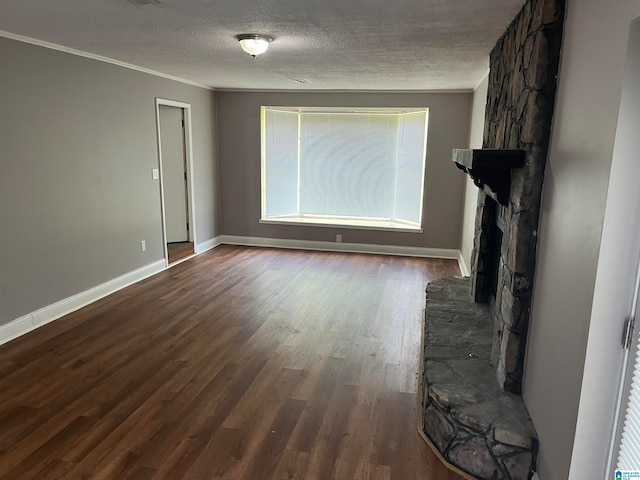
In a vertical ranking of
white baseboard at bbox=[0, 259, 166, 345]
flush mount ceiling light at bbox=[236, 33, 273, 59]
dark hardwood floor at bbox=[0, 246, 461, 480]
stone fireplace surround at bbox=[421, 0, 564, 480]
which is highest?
flush mount ceiling light at bbox=[236, 33, 273, 59]

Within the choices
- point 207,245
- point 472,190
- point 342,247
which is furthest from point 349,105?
point 207,245

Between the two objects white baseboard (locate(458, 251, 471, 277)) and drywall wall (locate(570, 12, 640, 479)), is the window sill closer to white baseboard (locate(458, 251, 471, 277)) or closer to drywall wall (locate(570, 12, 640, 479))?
white baseboard (locate(458, 251, 471, 277))

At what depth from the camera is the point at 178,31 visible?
319 centimetres

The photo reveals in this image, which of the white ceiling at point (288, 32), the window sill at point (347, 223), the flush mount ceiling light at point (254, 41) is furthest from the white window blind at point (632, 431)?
the window sill at point (347, 223)

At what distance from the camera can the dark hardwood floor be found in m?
2.29

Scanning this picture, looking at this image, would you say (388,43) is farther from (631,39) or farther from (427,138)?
(427,138)

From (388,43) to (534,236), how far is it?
6.56 ft

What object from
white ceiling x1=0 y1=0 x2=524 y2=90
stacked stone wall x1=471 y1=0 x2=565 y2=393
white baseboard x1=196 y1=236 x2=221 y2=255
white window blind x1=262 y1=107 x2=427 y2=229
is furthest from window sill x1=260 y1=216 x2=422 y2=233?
stacked stone wall x1=471 y1=0 x2=565 y2=393

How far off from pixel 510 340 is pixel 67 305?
389 centimetres

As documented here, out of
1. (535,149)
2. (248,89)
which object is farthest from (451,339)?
(248,89)

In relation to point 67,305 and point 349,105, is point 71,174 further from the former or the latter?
point 349,105

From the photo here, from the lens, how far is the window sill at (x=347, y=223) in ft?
22.3

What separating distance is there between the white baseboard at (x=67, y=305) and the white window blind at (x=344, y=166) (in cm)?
246

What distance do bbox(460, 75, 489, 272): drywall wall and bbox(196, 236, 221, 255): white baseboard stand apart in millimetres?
3815
